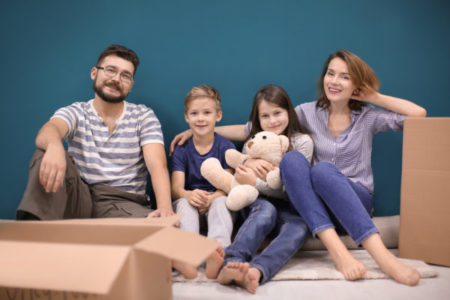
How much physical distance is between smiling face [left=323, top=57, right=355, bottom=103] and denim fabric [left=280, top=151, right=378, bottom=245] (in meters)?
0.39

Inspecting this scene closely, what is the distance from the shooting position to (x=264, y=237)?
1260 millimetres

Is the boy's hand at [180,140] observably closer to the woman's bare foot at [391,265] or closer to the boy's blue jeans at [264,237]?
the boy's blue jeans at [264,237]

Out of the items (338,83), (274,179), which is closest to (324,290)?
(274,179)

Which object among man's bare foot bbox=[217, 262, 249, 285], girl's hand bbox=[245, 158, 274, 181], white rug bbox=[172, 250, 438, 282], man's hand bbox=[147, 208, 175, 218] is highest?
girl's hand bbox=[245, 158, 274, 181]

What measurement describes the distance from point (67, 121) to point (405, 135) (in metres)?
1.33

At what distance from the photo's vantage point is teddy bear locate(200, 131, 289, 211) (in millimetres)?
1341

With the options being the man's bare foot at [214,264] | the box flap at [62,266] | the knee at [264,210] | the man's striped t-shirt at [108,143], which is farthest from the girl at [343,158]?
the box flap at [62,266]

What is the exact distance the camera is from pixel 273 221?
4.24 feet

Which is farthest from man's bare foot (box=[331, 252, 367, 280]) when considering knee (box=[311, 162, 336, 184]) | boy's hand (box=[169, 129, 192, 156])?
boy's hand (box=[169, 129, 192, 156])

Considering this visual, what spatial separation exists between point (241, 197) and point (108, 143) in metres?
0.63

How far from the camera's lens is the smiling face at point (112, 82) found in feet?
4.85

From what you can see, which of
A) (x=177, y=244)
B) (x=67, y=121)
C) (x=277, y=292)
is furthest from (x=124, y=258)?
(x=67, y=121)

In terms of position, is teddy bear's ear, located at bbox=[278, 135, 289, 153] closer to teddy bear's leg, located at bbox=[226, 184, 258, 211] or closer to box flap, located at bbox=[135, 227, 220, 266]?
teddy bear's leg, located at bbox=[226, 184, 258, 211]

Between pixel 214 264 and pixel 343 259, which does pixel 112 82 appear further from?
pixel 343 259
